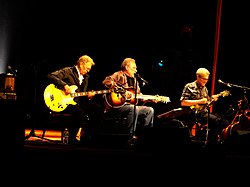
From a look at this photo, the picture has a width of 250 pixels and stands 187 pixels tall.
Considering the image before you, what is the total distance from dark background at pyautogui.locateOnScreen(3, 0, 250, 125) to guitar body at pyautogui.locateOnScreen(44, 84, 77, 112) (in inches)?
79.5

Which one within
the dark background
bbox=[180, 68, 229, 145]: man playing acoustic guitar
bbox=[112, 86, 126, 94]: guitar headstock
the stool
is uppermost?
the dark background

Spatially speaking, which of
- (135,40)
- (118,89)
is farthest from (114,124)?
(135,40)

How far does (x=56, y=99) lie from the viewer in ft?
21.1

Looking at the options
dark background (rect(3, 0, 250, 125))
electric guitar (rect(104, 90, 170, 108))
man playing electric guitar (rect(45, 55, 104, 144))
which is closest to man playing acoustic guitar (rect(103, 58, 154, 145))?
electric guitar (rect(104, 90, 170, 108))

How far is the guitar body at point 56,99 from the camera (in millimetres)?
6383

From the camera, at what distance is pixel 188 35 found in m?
8.71

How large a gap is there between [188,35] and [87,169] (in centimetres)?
620

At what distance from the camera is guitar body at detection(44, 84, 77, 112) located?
6383mm

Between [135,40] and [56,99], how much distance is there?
2866 mm

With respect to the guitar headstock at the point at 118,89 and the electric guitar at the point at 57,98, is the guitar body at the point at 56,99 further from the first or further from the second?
the guitar headstock at the point at 118,89

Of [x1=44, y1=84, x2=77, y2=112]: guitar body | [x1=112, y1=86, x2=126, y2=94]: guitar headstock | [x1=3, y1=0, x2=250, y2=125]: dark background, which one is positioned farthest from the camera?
[x1=3, y1=0, x2=250, y2=125]: dark background

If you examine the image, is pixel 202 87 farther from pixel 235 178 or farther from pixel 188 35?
pixel 235 178

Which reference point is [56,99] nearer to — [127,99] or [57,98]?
[57,98]

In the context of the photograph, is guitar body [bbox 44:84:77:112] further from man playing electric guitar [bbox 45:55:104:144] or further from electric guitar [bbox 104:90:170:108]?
electric guitar [bbox 104:90:170:108]
